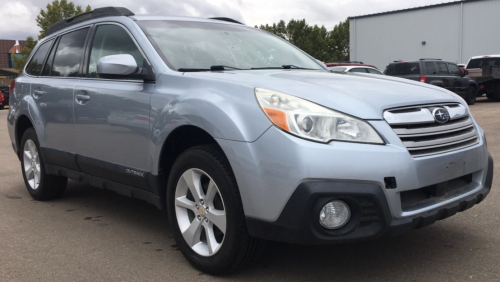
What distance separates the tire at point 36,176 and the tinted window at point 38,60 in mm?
612

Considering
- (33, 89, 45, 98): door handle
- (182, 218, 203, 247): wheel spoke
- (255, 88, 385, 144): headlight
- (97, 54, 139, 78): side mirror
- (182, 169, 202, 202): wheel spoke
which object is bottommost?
(182, 218, 203, 247): wheel spoke

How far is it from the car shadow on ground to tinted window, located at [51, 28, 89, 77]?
1.54m

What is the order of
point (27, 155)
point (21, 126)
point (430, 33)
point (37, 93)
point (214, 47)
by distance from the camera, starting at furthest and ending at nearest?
point (430, 33) → point (21, 126) → point (27, 155) → point (37, 93) → point (214, 47)

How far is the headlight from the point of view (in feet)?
9.28

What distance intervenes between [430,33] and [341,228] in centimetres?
3960

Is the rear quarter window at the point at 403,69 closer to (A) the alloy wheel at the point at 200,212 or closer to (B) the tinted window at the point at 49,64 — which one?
(B) the tinted window at the point at 49,64

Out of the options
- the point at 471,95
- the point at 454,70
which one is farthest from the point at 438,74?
the point at 471,95

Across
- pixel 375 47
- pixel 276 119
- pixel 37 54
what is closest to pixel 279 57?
pixel 276 119

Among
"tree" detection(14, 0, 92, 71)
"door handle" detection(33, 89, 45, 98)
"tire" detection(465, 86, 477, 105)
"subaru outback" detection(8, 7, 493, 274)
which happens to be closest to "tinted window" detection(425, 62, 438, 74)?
"tire" detection(465, 86, 477, 105)

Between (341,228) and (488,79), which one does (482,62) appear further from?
(341,228)

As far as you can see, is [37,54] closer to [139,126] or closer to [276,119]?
[139,126]

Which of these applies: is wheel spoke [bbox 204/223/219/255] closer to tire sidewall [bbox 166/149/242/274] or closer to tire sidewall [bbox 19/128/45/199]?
tire sidewall [bbox 166/149/242/274]

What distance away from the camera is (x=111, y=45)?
436 cm

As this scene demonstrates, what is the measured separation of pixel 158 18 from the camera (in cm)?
438
